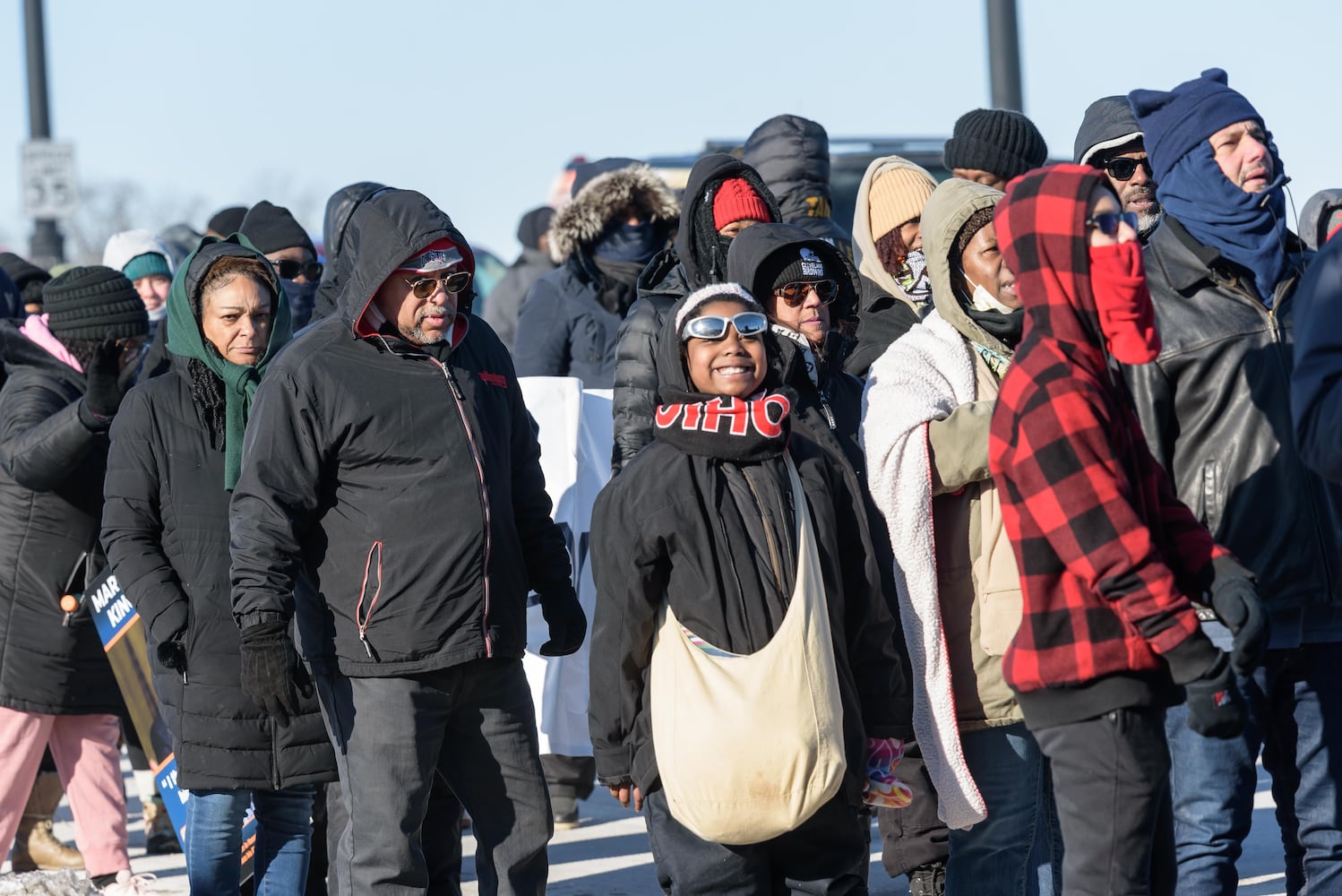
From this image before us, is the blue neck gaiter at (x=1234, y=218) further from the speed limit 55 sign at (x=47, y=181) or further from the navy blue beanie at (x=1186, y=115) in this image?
the speed limit 55 sign at (x=47, y=181)

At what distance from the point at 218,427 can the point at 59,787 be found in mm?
2968

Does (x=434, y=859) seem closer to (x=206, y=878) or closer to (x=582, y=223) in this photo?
(x=206, y=878)

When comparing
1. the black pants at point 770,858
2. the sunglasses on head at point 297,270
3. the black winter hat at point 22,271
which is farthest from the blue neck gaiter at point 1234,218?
the black winter hat at point 22,271

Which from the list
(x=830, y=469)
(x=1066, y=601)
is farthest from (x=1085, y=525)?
(x=830, y=469)

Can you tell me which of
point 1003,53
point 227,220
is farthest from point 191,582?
point 1003,53

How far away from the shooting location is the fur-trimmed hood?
290 inches

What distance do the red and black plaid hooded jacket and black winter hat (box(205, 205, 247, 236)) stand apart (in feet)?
18.9

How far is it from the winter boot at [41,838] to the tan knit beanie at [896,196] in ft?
12.9

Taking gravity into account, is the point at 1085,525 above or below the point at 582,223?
below

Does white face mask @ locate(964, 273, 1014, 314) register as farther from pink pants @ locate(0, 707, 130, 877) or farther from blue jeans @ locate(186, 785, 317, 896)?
pink pants @ locate(0, 707, 130, 877)

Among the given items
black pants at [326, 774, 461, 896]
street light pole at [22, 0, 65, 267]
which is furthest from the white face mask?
street light pole at [22, 0, 65, 267]

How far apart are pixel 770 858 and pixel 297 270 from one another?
13.2 feet

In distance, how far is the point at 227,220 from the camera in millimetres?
9148

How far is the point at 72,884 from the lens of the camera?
20.4 ft
